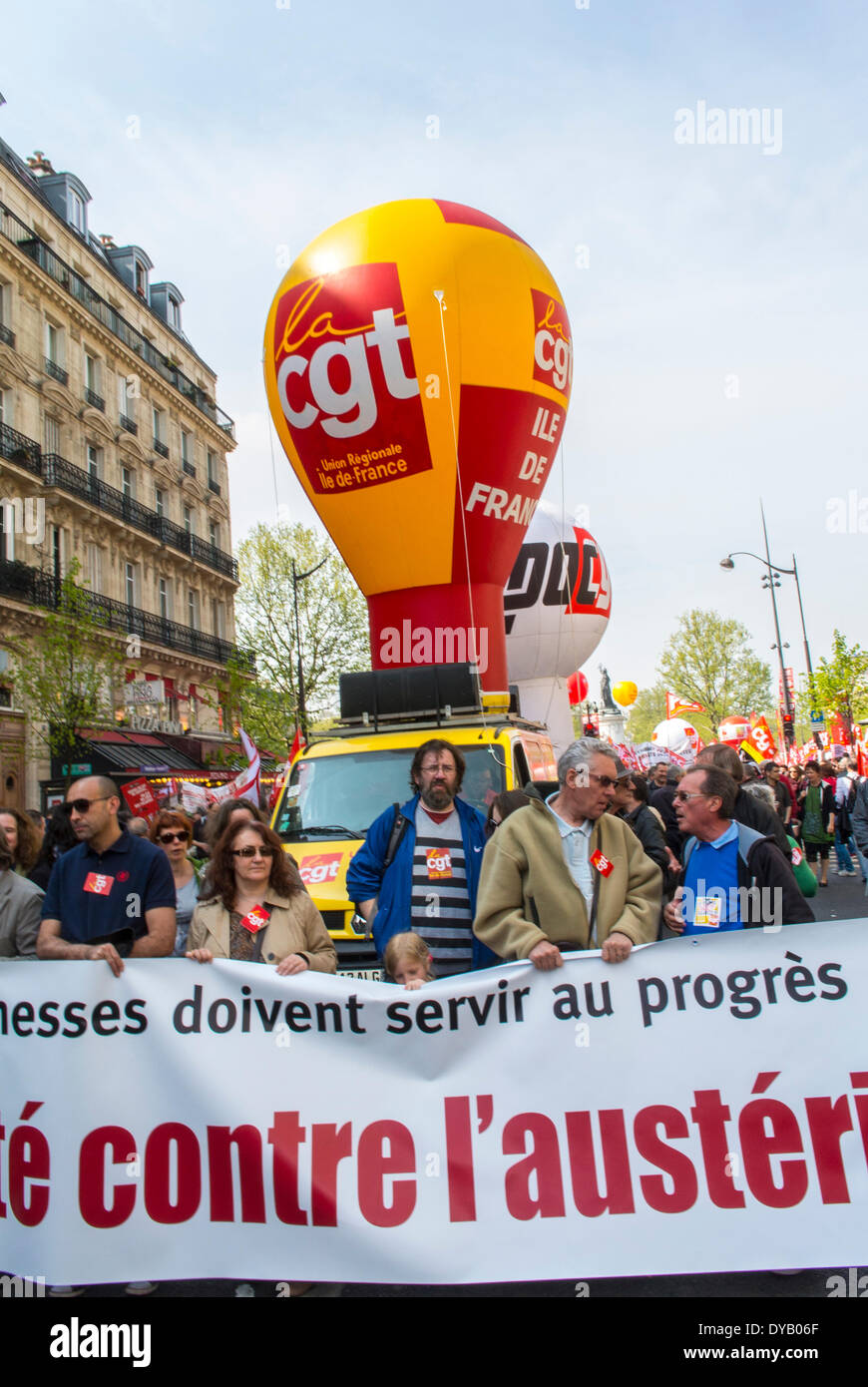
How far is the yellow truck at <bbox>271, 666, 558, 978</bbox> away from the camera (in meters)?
7.06

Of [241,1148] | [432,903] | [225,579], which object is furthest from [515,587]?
[225,579]

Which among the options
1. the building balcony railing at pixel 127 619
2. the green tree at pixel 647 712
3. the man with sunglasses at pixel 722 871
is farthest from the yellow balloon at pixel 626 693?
the green tree at pixel 647 712

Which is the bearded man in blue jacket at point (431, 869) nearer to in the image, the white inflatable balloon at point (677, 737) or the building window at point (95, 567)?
the white inflatable balloon at point (677, 737)

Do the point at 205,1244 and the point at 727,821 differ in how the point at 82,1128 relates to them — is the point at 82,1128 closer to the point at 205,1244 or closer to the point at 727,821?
the point at 205,1244

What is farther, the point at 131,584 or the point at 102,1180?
the point at 131,584

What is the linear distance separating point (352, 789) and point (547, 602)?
15.5 meters

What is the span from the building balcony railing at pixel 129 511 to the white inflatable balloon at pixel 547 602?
51.1ft

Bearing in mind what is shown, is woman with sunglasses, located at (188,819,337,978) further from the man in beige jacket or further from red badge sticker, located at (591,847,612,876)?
red badge sticker, located at (591,847,612,876)

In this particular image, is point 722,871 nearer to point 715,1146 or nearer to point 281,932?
point 715,1146

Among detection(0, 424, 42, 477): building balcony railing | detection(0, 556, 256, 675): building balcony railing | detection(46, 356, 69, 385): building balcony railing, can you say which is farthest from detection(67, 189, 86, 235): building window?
detection(0, 556, 256, 675): building balcony railing

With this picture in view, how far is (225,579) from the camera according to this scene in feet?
142

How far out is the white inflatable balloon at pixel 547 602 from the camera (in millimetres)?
22484

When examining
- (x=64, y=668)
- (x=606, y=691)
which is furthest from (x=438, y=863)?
(x=606, y=691)

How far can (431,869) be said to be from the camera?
16.8 feet
